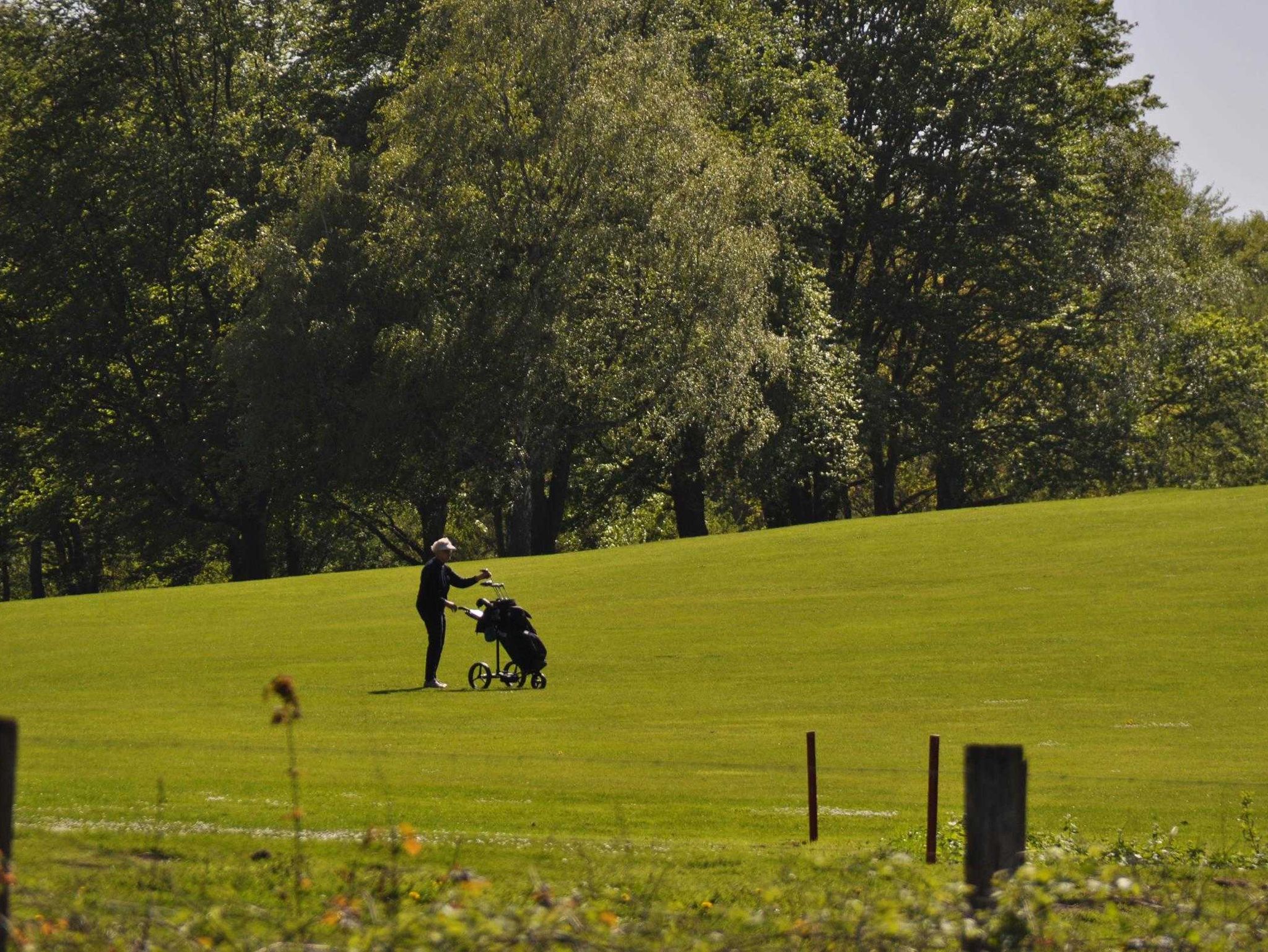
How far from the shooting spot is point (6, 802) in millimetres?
5863

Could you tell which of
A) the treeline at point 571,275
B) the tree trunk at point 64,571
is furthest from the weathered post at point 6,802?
the tree trunk at point 64,571

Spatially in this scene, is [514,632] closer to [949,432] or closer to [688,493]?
[688,493]

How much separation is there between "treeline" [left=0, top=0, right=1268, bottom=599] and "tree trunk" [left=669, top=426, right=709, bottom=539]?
0.13m

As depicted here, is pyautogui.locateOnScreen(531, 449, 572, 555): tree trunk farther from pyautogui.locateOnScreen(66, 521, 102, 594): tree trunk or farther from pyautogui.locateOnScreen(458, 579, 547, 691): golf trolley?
pyautogui.locateOnScreen(458, 579, 547, 691): golf trolley

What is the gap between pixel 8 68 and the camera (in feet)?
185

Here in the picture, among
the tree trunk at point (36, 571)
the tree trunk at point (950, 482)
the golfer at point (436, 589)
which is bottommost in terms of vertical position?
the golfer at point (436, 589)

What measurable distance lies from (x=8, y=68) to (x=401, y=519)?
22.4 m

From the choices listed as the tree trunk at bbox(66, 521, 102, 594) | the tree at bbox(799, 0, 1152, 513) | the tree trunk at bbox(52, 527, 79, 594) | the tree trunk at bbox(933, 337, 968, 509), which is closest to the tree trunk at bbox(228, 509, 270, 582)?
the tree trunk at bbox(66, 521, 102, 594)

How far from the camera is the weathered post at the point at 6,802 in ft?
18.6

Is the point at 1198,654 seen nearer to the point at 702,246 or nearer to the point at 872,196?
the point at 702,246

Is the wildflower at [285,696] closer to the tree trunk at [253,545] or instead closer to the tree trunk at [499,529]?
the tree trunk at [499,529]

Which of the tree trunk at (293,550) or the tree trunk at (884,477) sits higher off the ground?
the tree trunk at (884,477)

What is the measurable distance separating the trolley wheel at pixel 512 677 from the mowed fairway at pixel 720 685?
565 millimetres

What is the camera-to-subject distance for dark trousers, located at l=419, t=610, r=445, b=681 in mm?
21609
